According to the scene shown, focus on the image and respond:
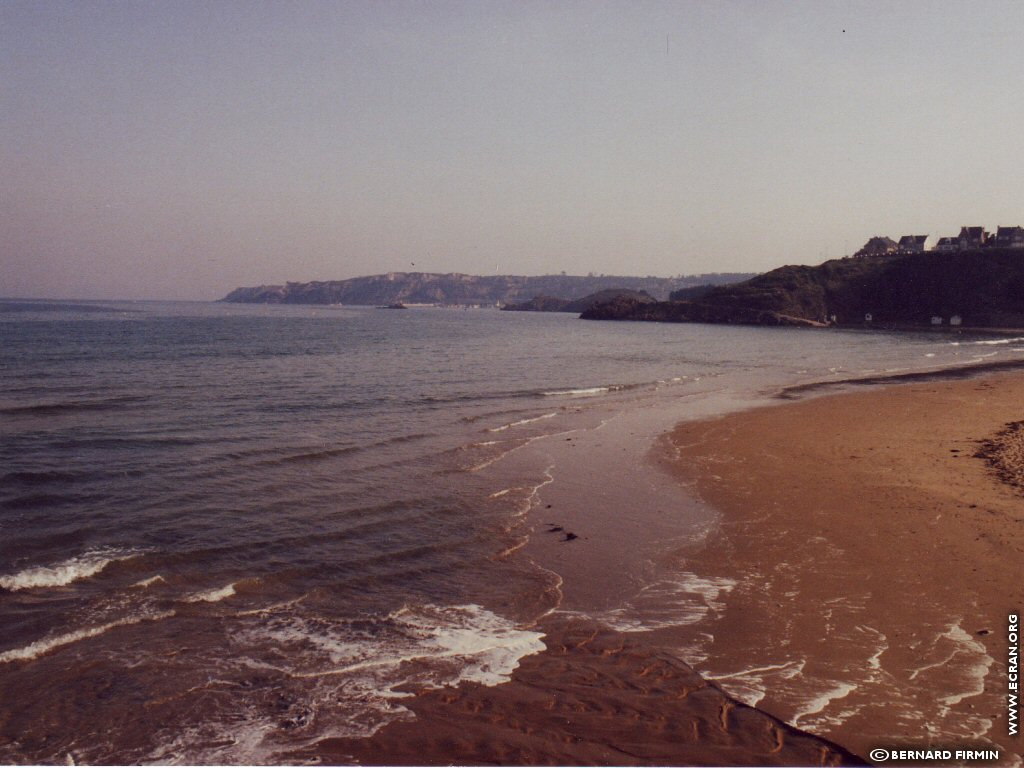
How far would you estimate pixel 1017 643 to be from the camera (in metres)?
7.02

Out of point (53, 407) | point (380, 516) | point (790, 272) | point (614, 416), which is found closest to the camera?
point (380, 516)

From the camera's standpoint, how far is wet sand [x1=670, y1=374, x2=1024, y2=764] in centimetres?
588

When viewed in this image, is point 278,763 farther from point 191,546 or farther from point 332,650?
point 191,546

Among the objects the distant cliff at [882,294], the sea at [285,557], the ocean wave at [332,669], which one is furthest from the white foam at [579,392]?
the distant cliff at [882,294]

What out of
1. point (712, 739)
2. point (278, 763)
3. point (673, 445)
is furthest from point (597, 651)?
point (673, 445)

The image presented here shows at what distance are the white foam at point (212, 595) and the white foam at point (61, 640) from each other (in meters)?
0.39

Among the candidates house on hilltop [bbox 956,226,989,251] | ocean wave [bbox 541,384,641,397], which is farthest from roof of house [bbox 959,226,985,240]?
ocean wave [bbox 541,384,641,397]

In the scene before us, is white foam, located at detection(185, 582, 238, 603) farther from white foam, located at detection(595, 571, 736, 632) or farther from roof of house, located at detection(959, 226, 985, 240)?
roof of house, located at detection(959, 226, 985, 240)

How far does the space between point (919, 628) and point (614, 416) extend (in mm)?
16926

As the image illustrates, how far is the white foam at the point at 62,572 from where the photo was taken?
8.80 meters

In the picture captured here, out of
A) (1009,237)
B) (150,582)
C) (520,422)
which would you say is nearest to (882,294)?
(1009,237)

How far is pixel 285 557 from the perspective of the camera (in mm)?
9992

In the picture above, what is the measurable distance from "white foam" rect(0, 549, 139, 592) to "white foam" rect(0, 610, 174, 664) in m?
1.75

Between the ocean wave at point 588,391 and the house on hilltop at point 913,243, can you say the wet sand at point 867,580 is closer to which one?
the ocean wave at point 588,391
